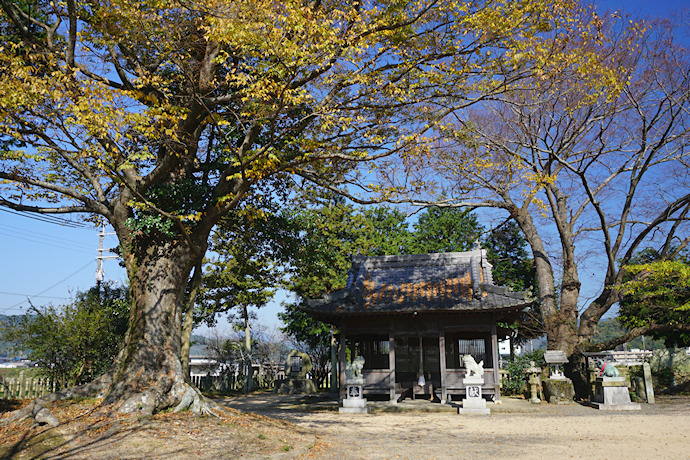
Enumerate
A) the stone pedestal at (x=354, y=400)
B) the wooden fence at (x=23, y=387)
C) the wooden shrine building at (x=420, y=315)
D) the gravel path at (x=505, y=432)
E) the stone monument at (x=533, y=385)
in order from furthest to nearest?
the stone monument at (x=533, y=385), the wooden shrine building at (x=420, y=315), the stone pedestal at (x=354, y=400), the wooden fence at (x=23, y=387), the gravel path at (x=505, y=432)

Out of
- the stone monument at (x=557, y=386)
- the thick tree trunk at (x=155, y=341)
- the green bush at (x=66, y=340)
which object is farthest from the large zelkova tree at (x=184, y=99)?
the stone monument at (x=557, y=386)

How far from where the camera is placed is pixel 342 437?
955 centimetres

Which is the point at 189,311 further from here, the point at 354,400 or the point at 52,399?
the point at 52,399

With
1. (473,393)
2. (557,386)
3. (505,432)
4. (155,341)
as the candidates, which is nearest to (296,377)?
(473,393)

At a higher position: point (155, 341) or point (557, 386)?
point (155, 341)

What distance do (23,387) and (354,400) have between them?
29.3ft

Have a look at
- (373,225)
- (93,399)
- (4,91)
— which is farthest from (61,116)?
(373,225)

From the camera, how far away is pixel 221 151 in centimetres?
1084

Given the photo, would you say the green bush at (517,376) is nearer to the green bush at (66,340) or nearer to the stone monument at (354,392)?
the stone monument at (354,392)

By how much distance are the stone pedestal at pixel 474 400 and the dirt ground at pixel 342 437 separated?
3.44ft

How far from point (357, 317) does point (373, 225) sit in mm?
10671

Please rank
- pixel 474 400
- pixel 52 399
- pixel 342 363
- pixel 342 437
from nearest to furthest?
pixel 52 399 → pixel 342 437 → pixel 474 400 → pixel 342 363

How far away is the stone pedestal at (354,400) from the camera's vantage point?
45.5 ft

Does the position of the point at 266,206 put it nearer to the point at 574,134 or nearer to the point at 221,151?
the point at 221,151
